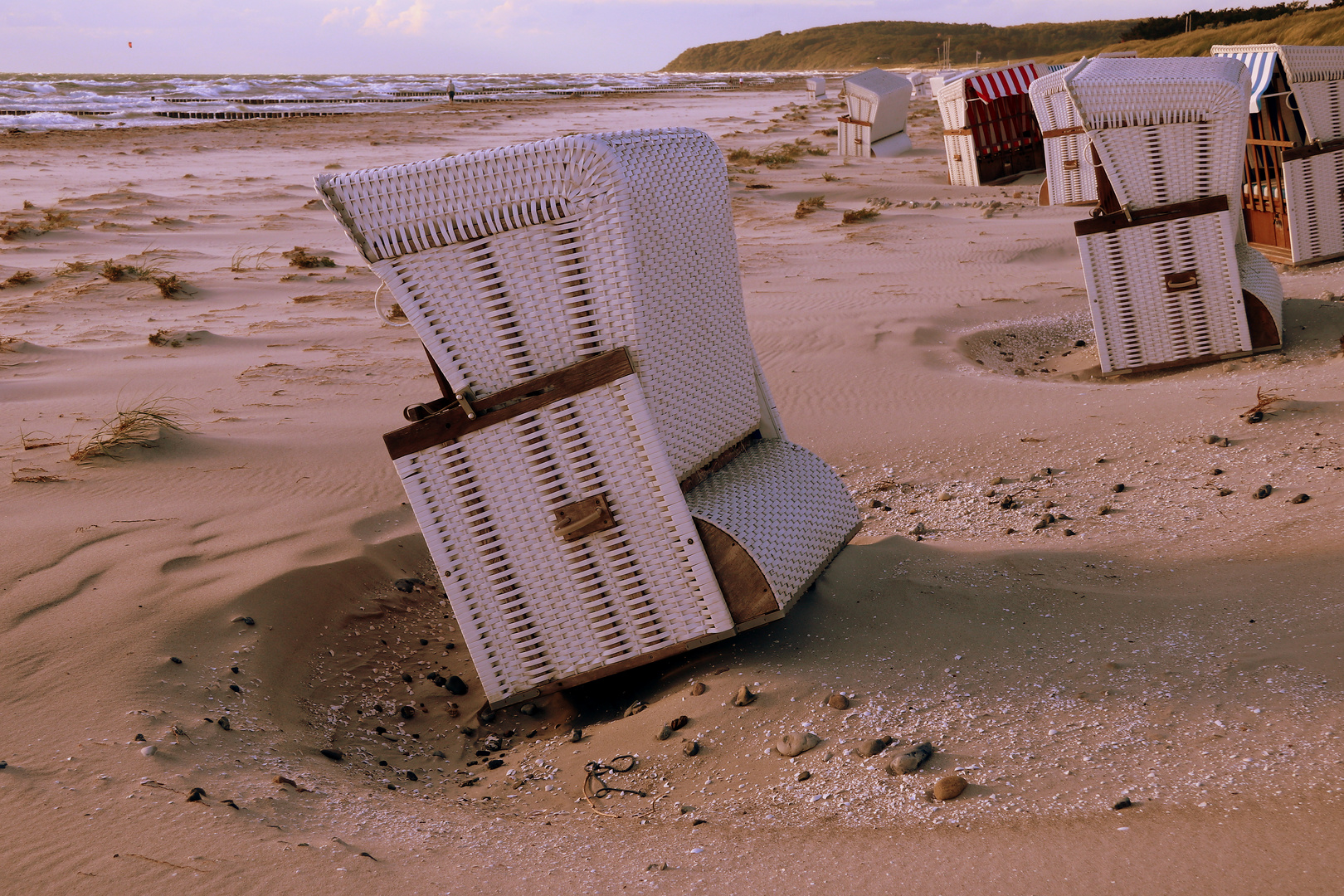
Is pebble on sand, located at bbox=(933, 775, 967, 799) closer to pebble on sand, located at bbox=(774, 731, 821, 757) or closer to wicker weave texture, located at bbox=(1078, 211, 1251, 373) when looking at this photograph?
pebble on sand, located at bbox=(774, 731, 821, 757)

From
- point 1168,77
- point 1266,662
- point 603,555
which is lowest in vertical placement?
point 1266,662

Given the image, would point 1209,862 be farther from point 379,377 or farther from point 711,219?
point 379,377

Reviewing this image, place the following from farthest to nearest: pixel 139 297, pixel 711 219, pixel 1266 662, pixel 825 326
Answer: pixel 139 297 → pixel 825 326 → pixel 711 219 → pixel 1266 662

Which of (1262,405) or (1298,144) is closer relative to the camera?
(1262,405)

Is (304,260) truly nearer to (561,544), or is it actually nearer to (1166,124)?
(1166,124)

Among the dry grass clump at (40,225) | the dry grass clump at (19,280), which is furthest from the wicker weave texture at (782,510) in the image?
the dry grass clump at (40,225)

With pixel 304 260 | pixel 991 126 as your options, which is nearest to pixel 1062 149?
pixel 991 126

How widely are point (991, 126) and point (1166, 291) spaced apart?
11213 millimetres

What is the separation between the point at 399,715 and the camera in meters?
3.40

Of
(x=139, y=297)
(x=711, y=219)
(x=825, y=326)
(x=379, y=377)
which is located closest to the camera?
(x=711, y=219)

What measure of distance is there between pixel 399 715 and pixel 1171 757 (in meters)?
2.47

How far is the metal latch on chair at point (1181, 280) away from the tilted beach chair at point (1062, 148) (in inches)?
267

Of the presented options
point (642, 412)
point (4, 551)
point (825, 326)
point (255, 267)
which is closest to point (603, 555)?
point (642, 412)

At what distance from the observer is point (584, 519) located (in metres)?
2.91
